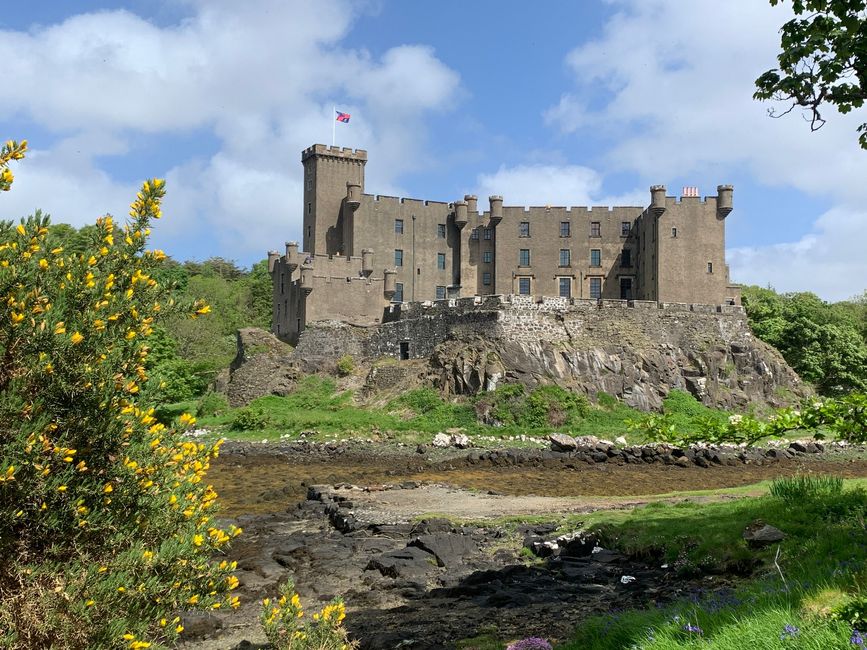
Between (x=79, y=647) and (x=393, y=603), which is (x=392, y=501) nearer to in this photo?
(x=393, y=603)

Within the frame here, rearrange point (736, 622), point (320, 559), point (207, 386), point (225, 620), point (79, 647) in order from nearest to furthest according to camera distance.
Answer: point (79, 647), point (736, 622), point (225, 620), point (320, 559), point (207, 386)

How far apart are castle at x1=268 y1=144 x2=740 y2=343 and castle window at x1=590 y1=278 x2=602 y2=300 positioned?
0.08 m

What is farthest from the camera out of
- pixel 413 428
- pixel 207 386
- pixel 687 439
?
pixel 207 386

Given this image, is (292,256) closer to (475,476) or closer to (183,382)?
(183,382)

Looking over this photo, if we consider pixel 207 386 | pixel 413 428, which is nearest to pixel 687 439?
pixel 413 428

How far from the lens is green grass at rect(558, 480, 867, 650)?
26.9 ft

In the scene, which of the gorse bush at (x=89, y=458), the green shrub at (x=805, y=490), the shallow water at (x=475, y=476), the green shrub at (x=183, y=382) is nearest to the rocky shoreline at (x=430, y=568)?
the shallow water at (x=475, y=476)

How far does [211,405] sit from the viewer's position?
53562mm

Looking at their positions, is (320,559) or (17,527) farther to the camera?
(320,559)

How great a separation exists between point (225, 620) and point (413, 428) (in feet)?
107

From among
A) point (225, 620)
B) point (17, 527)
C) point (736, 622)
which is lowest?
point (225, 620)

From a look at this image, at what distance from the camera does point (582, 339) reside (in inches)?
2100

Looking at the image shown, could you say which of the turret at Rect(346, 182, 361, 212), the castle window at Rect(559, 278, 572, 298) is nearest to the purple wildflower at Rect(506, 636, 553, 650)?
the turret at Rect(346, 182, 361, 212)

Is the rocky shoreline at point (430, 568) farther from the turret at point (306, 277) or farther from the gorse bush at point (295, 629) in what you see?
the turret at point (306, 277)
